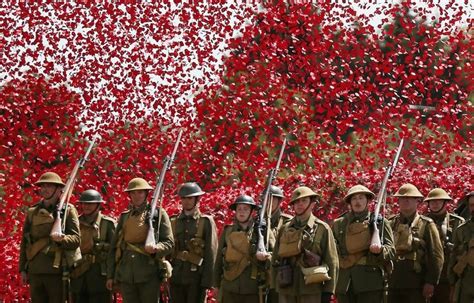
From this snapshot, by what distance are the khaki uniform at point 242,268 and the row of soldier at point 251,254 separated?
0.04 feet

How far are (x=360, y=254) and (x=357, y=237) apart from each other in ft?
0.76

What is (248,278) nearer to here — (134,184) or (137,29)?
(134,184)

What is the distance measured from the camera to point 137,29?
2361cm

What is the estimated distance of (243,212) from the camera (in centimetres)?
1362

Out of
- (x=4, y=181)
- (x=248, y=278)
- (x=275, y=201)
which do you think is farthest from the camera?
(x=4, y=181)

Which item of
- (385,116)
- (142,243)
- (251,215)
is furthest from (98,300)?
(385,116)

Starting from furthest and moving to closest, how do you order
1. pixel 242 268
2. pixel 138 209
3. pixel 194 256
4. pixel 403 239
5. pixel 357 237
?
pixel 194 256 → pixel 403 239 → pixel 138 209 → pixel 242 268 → pixel 357 237

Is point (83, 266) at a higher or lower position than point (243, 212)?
lower

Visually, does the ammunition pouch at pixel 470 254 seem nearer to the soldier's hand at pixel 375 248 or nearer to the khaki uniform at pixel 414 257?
the khaki uniform at pixel 414 257

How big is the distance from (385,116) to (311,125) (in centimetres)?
173

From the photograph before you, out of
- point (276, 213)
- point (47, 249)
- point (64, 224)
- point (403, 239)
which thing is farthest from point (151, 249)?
point (403, 239)

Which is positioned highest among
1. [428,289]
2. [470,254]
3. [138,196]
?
[138,196]

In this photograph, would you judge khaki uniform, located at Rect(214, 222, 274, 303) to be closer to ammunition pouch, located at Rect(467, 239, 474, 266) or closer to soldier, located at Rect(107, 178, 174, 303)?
soldier, located at Rect(107, 178, 174, 303)

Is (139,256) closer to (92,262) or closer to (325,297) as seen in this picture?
(92,262)
